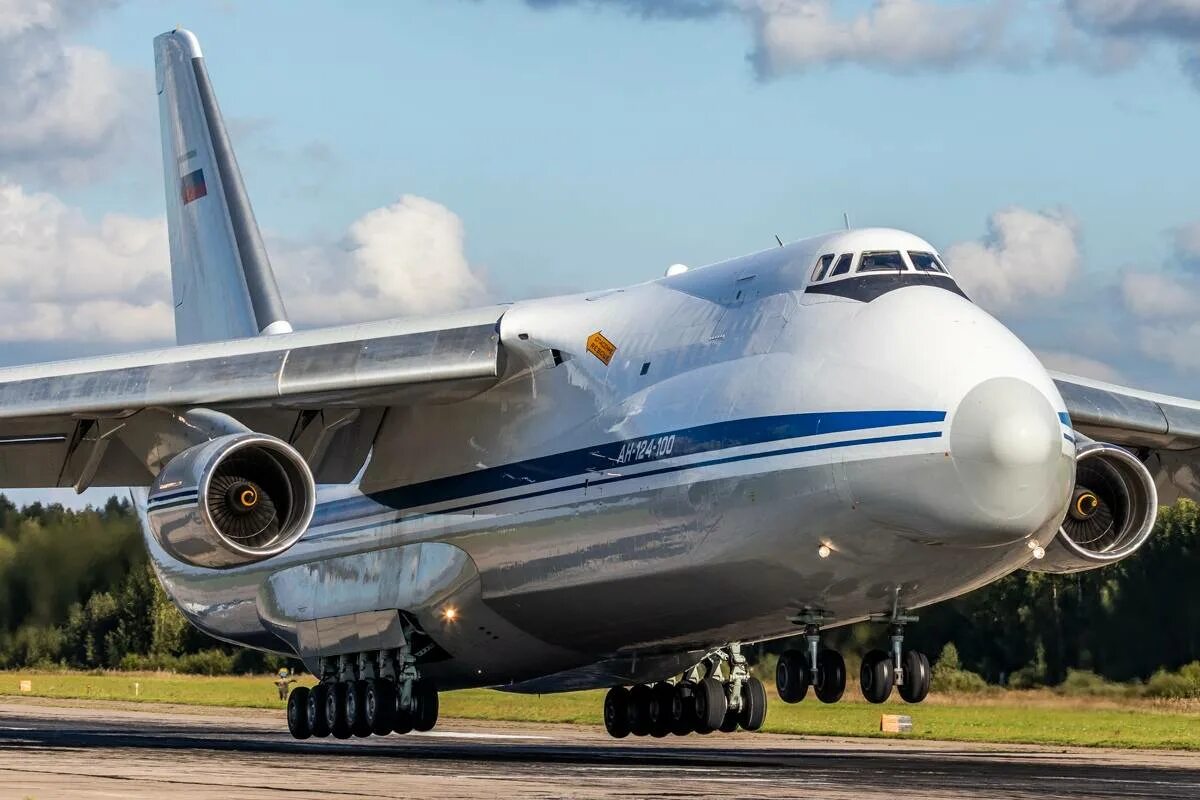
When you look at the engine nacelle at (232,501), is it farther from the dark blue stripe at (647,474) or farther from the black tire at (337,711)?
the black tire at (337,711)

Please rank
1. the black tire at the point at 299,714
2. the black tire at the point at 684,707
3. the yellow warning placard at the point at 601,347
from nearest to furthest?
the yellow warning placard at the point at 601,347 < the black tire at the point at 684,707 < the black tire at the point at 299,714

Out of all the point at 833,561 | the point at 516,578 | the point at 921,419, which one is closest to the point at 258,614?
the point at 516,578

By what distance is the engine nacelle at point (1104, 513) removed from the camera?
1783cm

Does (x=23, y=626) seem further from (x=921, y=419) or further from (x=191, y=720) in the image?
(x=921, y=419)

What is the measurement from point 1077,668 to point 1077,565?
8.72m

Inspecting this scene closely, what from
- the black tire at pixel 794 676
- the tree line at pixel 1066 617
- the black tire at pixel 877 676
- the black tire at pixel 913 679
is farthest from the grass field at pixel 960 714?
the black tire at pixel 794 676

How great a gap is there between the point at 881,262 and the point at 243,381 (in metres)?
6.21

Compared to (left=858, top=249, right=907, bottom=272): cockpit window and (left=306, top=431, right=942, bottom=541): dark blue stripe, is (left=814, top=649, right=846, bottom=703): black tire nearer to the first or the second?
(left=306, top=431, right=942, bottom=541): dark blue stripe

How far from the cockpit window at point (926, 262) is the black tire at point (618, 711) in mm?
6428

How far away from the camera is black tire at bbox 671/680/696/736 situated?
66.0 ft

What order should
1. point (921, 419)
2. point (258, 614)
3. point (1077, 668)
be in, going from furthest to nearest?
1. point (1077, 668)
2. point (258, 614)
3. point (921, 419)

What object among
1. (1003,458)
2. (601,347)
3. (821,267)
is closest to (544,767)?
(601,347)

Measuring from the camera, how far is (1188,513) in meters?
29.2

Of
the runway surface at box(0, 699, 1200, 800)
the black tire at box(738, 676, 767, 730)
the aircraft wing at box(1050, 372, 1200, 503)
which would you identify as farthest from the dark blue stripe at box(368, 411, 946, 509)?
the aircraft wing at box(1050, 372, 1200, 503)
